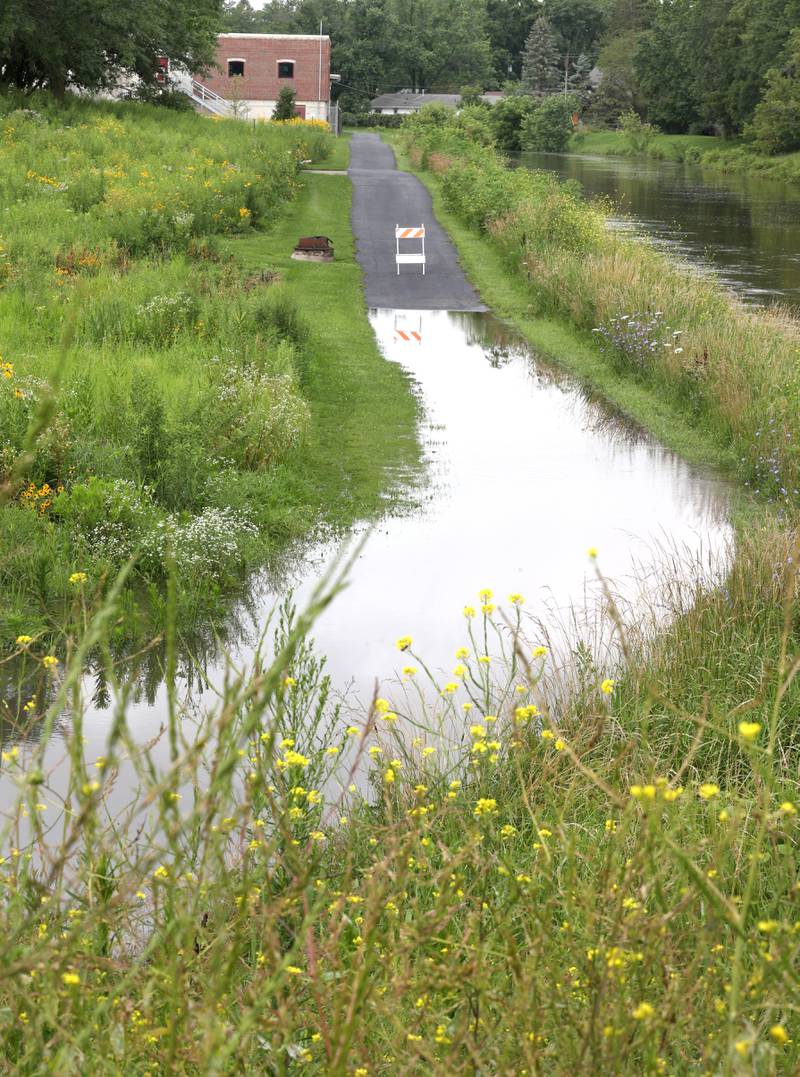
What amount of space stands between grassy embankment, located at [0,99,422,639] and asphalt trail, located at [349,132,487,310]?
0.70m

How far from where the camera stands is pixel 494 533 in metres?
10.0

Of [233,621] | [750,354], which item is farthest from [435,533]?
[750,354]

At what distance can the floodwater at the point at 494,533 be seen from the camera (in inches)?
303

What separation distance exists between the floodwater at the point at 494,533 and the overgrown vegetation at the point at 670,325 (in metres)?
0.66

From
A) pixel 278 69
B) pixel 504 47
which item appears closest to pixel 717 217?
pixel 278 69

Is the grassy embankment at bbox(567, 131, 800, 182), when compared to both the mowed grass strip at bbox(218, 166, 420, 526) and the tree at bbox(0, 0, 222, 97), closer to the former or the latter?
the tree at bbox(0, 0, 222, 97)

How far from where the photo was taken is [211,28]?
46.8 metres

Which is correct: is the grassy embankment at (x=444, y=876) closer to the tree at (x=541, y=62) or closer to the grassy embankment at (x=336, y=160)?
the grassy embankment at (x=336, y=160)

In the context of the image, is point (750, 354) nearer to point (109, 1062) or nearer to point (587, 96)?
point (109, 1062)

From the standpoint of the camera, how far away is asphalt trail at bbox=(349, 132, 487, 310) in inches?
867

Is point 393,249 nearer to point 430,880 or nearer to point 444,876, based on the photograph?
point 430,880

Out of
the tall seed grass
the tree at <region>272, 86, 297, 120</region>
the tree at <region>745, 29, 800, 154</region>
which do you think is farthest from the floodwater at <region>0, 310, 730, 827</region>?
the tree at <region>745, 29, 800, 154</region>

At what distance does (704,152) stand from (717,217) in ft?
129

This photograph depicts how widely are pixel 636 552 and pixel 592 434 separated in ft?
13.4
